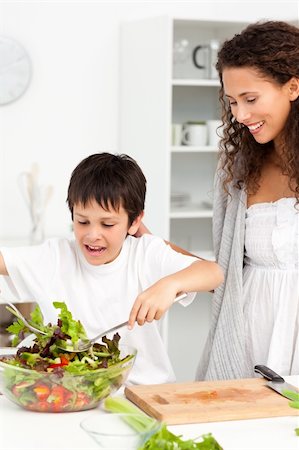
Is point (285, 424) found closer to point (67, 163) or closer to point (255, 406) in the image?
point (255, 406)

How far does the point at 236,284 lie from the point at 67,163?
2076 mm

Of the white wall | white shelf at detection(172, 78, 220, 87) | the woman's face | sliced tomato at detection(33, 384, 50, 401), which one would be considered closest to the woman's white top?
the woman's face

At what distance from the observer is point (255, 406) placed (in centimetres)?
177

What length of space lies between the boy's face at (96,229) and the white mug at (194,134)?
218 cm

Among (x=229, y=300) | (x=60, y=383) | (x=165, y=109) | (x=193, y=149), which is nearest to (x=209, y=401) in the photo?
(x=60, y=383)

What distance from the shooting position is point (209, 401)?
1785mm

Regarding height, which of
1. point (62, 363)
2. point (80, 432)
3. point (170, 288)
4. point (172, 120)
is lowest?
point (80, 432)

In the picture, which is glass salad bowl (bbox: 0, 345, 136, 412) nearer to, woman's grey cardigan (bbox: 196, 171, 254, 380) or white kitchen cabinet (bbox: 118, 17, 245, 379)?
woman's grey cardigan (bbox: 196, 171, 254, 380)

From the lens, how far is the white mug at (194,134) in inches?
169

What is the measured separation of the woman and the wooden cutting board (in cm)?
46

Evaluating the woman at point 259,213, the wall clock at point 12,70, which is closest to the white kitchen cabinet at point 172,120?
the wall clock at point 12,70

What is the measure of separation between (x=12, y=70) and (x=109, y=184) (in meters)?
2.14

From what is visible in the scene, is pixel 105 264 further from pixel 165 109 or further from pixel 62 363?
pixel 165 109

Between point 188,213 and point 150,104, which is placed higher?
point 150,104
